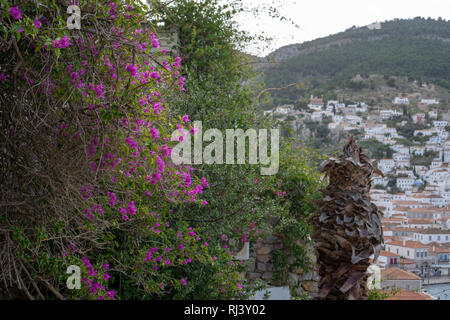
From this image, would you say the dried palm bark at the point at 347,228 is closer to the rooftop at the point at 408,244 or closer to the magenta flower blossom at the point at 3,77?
the rooftop at the point at 408,244

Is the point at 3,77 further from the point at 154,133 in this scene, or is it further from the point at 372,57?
the point at 372,57

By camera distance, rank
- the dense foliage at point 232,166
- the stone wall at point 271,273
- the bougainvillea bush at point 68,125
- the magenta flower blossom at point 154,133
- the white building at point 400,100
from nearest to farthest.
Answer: the bougainvillea bush at point 68,125
the magenta flower blossom at point 154,133
the dense foliage at point 232,166
the stone wall at point 271,273
the white building at point 400,100

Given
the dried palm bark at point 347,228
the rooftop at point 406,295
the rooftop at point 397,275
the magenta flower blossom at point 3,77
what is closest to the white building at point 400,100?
the rooftop at point 397,275

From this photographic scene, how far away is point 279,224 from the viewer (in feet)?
14.7

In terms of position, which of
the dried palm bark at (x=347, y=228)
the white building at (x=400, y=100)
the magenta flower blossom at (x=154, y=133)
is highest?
the white building at (x=400, y=100)

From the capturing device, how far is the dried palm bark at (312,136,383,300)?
2.91m

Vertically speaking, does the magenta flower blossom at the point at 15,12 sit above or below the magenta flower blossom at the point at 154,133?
above

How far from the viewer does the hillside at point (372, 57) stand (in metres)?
7.68

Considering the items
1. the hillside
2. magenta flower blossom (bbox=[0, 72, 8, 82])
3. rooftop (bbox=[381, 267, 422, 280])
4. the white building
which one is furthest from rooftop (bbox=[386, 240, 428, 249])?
the white building

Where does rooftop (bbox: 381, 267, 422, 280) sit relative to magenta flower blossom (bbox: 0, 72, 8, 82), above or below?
below

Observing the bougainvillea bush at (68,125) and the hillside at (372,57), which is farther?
the hillside at (372,57)

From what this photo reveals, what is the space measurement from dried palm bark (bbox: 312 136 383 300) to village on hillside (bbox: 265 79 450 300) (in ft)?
0.83

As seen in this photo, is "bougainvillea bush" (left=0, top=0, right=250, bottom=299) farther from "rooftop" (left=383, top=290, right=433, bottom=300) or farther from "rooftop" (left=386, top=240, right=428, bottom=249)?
"rooftop" (left=386, top=240, right=428, bottom=249)

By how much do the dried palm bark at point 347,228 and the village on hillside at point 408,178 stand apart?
0.83ft
